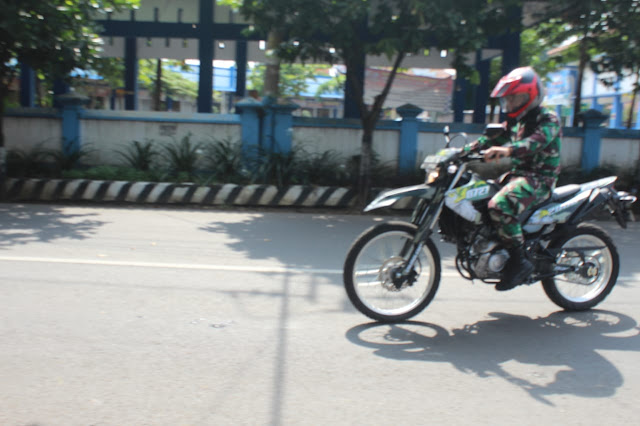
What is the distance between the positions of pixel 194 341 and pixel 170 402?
0.92 m

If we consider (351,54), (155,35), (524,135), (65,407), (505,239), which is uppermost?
(155,35)

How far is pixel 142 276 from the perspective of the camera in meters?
5.80

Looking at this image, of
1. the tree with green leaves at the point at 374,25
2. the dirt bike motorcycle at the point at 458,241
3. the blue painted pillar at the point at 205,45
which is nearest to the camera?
the dirt bike motorcycle at the point at 458,241

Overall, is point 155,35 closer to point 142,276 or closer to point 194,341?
point 142,276

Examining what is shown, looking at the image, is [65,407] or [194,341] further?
[194,341]

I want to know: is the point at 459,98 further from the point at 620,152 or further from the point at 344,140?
the point at 344,140

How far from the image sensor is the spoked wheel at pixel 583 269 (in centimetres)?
492

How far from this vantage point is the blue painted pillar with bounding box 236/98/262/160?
40.0 feet

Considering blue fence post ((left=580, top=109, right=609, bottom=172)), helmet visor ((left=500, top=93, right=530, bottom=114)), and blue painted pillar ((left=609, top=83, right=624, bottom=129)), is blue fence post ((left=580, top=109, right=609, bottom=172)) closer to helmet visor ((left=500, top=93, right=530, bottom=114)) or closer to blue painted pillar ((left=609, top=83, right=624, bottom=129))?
helmet visor ((left=500, top=93, right=530, bottom=114))

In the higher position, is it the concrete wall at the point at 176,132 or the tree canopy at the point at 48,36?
the tree canopy at the point at 48,36

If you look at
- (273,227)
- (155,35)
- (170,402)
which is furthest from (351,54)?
(155,35)

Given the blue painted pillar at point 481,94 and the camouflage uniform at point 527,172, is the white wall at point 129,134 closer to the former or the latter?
the blue painted pillar at point 481,94

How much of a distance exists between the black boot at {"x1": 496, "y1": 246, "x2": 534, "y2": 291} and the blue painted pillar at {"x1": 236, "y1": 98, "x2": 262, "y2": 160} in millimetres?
8239

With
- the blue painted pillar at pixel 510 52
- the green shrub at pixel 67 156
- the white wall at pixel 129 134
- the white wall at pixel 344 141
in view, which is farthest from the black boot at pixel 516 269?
the blue painted pillar at pixel 510 52
